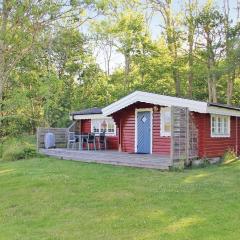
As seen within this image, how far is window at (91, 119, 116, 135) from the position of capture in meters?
19.7

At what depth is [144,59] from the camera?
1118 inches

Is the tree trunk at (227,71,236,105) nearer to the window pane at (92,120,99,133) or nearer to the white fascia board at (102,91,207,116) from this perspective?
the window pane at (92,120,99,133)

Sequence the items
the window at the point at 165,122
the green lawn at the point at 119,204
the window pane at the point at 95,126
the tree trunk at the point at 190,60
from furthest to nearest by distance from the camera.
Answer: the tree trunk at the point at 190,60
the window pane at the point at 95,126
the window at the point at 165,122
the green lawn at the point at 119,204

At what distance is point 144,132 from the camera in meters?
17.1

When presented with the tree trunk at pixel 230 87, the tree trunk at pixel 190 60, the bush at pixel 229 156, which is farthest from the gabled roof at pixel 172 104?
the tree trunk at pixel 190 60

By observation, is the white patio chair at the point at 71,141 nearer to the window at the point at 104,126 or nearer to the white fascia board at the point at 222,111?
the window at the point at 104,126

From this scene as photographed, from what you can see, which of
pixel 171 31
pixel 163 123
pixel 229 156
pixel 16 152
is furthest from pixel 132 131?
pixel 171 31

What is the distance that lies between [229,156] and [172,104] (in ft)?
11.0

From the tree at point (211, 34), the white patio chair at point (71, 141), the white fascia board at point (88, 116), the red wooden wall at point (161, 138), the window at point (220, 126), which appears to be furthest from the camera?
the tree at point (211, 34)

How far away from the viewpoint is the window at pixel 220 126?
52.4 ft

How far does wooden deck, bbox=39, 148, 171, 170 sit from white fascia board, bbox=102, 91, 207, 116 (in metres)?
1.97

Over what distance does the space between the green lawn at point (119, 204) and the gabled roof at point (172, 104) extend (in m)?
2.61

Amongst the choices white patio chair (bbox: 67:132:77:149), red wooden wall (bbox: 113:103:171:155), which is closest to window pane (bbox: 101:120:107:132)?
white patio chair (bbox: 67:132:77:149)

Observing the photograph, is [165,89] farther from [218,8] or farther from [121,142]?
[121,142]
